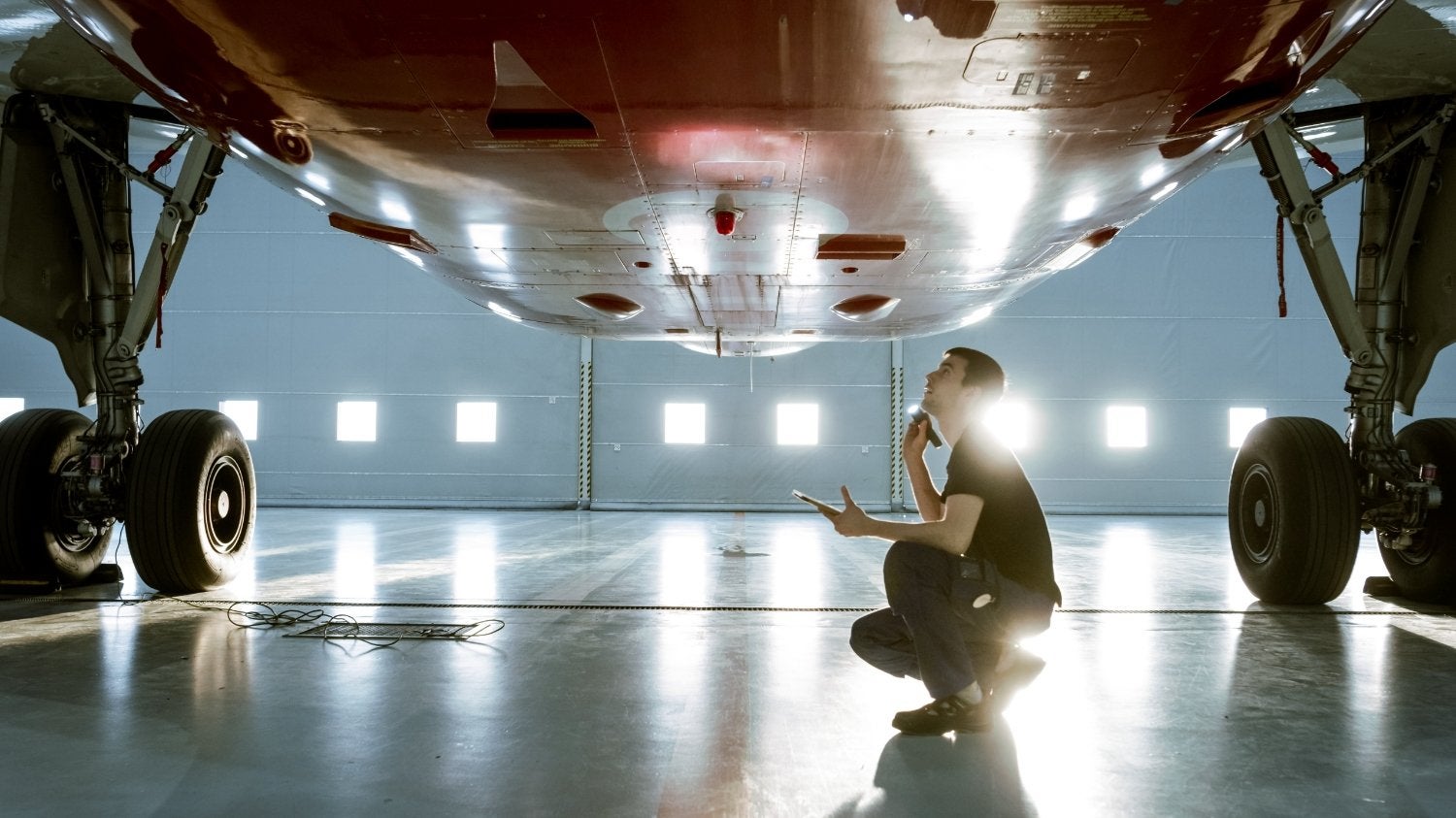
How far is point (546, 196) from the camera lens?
361 cm

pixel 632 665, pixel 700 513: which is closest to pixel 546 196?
pixel 632 665

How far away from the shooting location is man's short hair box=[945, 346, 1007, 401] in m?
2.71

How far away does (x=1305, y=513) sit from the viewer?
5.08 meters

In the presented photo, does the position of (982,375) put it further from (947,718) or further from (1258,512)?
(1258,512)

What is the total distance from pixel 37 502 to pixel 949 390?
5.91 meters

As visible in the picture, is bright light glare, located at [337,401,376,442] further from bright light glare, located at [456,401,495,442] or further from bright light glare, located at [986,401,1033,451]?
bright light glare, located at [986,401,1033,451]

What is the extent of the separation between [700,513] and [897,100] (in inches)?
492

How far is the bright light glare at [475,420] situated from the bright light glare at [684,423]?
3.24 meters

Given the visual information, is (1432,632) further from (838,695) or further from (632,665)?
(632,665)

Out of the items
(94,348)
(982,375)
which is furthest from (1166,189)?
(94,348)

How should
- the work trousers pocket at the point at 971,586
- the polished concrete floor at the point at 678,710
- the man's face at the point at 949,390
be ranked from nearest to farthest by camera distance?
the polished concrete floor at the point at 678,710 → the work trousers pocket at the point at 971,586 → the man's face at the point at 949,390

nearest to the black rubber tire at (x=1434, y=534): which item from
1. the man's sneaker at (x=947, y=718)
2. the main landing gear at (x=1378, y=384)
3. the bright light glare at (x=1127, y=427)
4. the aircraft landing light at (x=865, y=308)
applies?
the main landing gear at (x=1378, y=384)

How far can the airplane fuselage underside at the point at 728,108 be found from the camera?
2330 millimetres

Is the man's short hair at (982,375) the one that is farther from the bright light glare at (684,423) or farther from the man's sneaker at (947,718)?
the bright light glare at (684,423)
